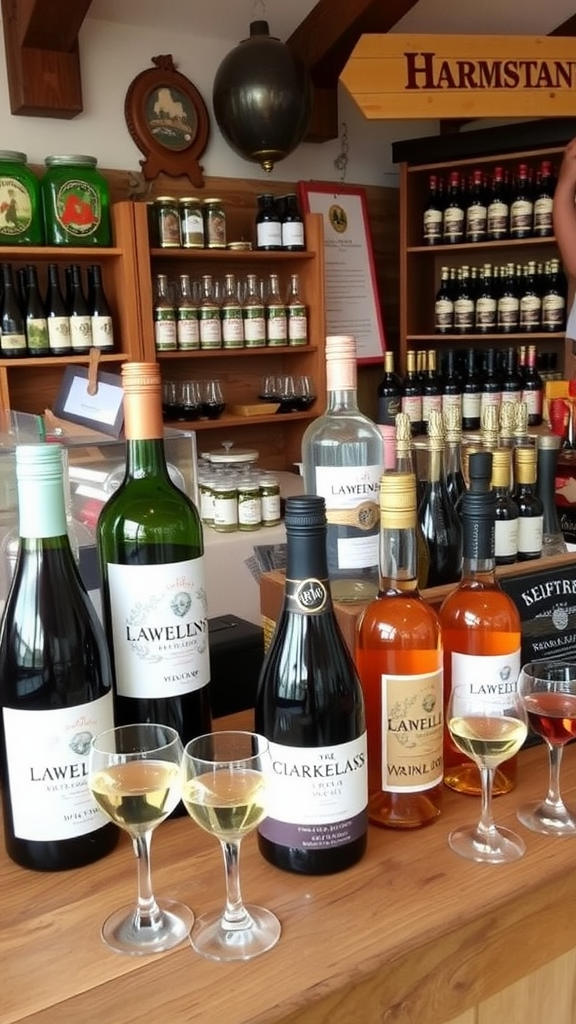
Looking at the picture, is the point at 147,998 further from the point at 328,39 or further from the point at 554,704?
the point at 328,39

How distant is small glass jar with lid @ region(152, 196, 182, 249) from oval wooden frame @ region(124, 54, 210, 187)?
0.24m

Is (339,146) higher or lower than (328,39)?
lower

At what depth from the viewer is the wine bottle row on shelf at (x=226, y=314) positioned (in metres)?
3.27

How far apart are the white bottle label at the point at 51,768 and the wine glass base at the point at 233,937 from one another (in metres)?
0.14

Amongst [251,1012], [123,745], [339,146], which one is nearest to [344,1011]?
[251,1012]

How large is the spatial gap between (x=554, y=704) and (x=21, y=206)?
2.68 m

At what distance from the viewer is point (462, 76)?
10.7ft

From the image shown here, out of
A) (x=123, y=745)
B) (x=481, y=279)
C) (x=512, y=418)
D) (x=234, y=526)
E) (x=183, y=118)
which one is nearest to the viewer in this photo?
(x=123, y=745)

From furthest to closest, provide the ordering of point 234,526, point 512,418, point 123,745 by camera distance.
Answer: point 234,526 → point 512,418 → point 123,745

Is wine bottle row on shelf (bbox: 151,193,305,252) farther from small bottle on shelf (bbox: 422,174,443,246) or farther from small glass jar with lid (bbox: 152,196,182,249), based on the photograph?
small bottle on shelf (bbox: 422,174,443,246)

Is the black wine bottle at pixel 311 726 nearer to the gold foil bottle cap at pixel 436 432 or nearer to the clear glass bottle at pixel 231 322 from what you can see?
the gold foil bottle cap at pixel 436 432

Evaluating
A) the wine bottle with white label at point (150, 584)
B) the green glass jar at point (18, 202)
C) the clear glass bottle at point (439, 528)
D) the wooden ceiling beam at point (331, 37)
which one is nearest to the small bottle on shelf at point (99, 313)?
the green glass jar at point (18, 202)

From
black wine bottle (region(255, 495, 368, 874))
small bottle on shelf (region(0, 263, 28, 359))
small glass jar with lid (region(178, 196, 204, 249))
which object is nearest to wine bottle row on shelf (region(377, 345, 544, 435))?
small glass jar with lid (region(178, 196, 204, 249))

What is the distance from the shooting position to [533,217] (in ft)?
11.9
